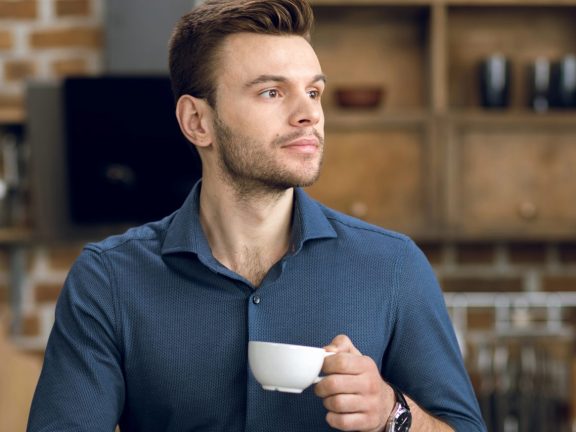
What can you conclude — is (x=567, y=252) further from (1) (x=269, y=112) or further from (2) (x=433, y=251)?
(1) (x=269, y=112)

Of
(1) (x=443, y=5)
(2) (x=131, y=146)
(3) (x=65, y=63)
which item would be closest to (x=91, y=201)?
(2) (x=131, y=146)

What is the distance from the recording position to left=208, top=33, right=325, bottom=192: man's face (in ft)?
4.85

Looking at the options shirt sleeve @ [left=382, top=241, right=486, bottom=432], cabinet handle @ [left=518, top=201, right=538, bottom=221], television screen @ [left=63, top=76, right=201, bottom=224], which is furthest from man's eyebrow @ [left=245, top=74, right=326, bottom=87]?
cabinet handle @ [left=518, top=201, right=538, bottom=221]

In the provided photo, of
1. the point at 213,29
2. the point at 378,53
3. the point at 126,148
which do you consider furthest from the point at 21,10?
the point at 213,29

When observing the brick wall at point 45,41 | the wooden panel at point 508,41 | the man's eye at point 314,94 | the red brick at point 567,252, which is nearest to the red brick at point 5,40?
the brick wall at point 45,41

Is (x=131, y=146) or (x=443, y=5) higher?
(x=443, y=5)

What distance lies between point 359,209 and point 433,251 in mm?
338

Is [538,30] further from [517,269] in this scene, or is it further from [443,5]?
[517,269]

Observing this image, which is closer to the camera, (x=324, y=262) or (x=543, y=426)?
(x=324, y=262)

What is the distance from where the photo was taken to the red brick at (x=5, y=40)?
3.29m

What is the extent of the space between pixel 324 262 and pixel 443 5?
69.5 inches

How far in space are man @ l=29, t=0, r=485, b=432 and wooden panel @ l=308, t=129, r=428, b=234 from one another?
155 centimetres

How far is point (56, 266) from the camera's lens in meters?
3.29

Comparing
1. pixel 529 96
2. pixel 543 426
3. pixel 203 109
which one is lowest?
pixel 543 426
